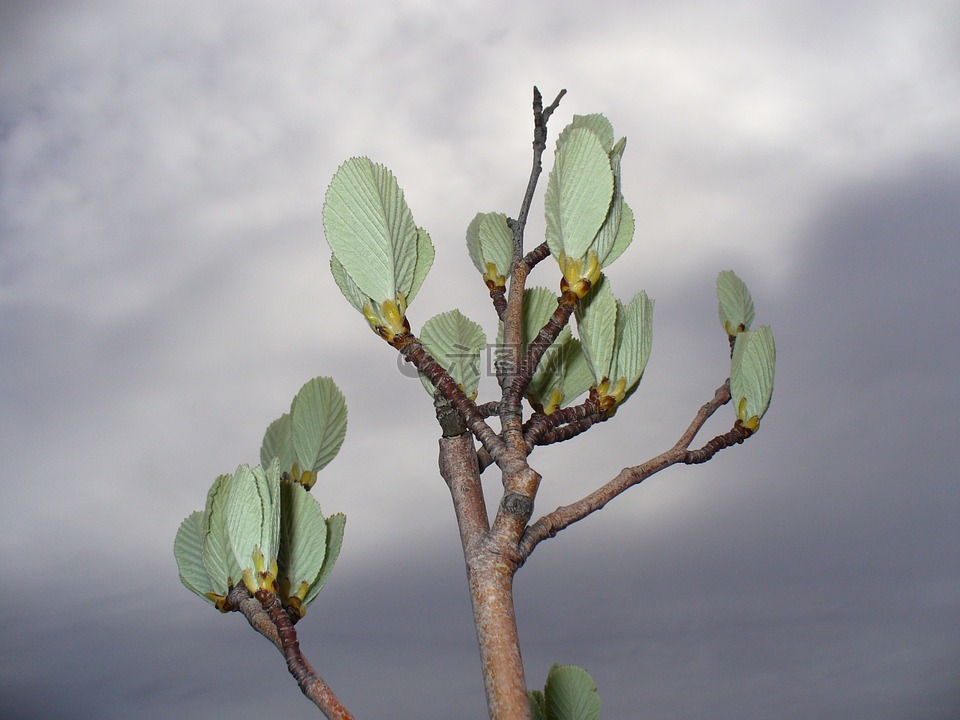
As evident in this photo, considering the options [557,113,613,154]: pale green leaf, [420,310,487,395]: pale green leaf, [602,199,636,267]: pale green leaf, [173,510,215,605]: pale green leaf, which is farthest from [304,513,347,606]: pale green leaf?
[557,113,613,154]: pale green leaf

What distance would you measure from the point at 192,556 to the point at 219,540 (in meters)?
0.12

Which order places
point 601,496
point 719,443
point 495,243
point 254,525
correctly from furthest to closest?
1. point 495,243
2. point 719,443
3. point 601,496
4. point 254,525

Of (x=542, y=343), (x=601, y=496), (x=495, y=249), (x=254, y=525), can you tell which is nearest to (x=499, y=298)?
(x=495, y=249)

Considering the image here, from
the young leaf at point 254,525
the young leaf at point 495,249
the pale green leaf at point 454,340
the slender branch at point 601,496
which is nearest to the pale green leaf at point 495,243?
the young leaf at point 495,249

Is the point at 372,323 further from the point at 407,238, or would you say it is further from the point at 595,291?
the point at 595,291

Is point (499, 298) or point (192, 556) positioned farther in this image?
point (499, 298)

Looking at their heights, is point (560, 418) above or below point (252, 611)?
above

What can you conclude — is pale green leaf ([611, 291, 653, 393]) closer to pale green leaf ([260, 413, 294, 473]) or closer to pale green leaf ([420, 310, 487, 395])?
pale green leaf ([420, 310, 487, 395])

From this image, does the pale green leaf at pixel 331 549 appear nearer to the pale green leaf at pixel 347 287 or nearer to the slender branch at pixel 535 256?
the pale green leaf at pixel 347 287

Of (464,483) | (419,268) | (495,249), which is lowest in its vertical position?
(464,483)

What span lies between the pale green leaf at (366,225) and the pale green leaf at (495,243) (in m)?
0.27

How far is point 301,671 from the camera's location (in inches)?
36.9

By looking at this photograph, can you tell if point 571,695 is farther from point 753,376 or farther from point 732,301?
point 732,301

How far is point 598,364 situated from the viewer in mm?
1027
